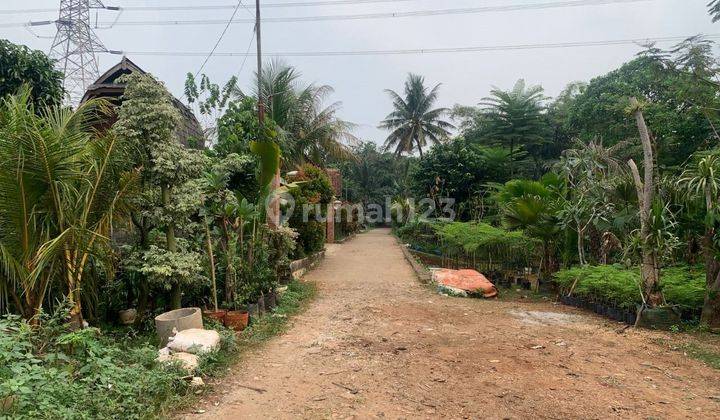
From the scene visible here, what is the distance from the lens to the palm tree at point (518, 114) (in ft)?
58.6

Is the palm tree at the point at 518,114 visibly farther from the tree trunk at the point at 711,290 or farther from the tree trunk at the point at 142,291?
the tree trunk at the point at 142,291

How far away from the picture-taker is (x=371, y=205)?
38188mm

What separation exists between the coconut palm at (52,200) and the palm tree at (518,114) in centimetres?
1595

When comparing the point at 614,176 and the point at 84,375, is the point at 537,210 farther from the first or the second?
the point at 84,375

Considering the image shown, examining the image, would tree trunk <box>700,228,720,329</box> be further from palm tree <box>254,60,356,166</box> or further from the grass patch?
palm tree <box>254,60,356,166</box>

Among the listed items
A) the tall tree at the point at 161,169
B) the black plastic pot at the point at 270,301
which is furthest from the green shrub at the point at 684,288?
the tall tree at the point at 161,169

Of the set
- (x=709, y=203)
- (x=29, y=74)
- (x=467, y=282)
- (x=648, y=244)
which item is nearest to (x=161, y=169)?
(x=29, y=74)

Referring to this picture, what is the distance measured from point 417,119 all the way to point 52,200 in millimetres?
25279

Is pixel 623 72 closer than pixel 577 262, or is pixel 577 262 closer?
pixel 577 262

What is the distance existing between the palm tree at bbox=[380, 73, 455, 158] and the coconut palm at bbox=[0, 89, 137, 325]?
2407cm

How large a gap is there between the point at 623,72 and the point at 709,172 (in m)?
13.0

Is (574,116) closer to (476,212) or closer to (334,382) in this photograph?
(476,212)

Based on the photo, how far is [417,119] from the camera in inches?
1096

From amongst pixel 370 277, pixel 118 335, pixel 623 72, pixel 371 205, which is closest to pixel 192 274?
pixel 118 335
